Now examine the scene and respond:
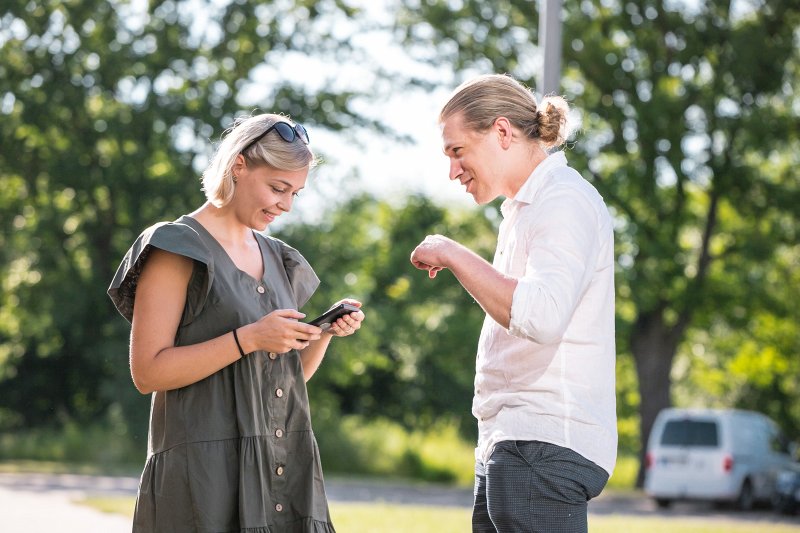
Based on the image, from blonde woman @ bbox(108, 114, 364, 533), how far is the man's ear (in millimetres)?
613

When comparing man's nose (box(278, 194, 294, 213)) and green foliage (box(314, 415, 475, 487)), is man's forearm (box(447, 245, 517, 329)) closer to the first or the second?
man's nose (box(278, 194, 294, 213))

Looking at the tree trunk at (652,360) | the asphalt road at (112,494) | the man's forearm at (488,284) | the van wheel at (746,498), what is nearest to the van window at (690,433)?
the van wheel at (746,498)

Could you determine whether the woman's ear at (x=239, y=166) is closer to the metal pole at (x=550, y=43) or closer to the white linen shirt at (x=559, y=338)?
the white linen shirt at (x=559, y=338)

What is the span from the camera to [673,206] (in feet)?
Result: 87.2

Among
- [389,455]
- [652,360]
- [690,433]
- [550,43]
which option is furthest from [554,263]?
[389,455]

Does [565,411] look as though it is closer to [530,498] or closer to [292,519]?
[530,498]

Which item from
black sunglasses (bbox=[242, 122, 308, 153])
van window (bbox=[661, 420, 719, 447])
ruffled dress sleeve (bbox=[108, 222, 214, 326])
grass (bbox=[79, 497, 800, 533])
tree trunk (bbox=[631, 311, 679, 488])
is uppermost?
tree trunk (bbox=[631, 311, 679, 488])

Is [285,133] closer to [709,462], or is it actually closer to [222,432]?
[222,432]

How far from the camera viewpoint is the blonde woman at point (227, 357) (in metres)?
3.43

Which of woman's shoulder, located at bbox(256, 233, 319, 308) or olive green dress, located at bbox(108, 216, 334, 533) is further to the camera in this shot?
woman's shoulder, located at bbox(256, 233, 319, 308)

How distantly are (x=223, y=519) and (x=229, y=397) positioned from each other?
0.33 m

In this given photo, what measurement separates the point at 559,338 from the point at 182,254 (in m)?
1.05

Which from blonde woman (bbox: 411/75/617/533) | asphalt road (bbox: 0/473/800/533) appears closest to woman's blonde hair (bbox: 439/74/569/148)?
blonde woman (bbox: 411/75/617/533)

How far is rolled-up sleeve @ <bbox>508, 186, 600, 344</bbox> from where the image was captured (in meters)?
3.08
